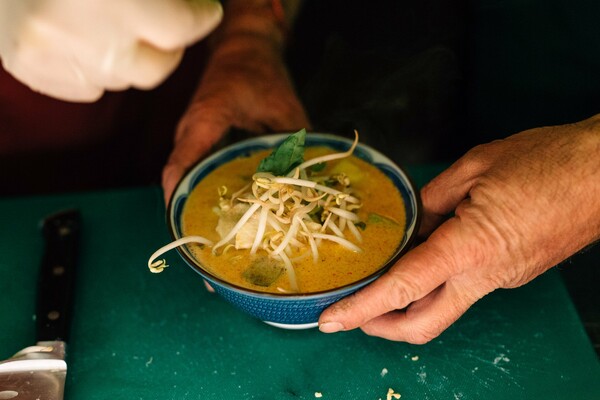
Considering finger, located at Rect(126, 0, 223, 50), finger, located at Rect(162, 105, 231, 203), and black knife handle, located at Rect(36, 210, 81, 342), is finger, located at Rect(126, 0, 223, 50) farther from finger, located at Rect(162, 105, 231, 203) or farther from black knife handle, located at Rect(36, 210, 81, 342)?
black knife handle, located at Rect(36, 210, 81, 342)

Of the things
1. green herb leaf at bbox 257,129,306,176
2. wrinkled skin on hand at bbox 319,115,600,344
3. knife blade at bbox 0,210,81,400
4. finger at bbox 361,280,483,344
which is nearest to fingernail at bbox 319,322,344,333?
wrinkled skin on hand at bbox 319,115,600,344

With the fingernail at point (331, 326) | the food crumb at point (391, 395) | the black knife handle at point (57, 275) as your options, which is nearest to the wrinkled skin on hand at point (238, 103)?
the black knife handle at point (57, 275)

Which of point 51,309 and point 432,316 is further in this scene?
point 51,309

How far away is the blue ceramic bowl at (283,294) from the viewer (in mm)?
1239

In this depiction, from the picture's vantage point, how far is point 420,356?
1.45 meters

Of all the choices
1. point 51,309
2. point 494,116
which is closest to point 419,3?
point 494,116

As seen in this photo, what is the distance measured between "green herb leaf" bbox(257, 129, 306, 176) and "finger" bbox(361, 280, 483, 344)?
386 mm

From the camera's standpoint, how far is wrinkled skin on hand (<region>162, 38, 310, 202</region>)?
6.03ft

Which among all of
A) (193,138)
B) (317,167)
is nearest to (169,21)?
(317,167)

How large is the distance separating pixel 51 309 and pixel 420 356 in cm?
85

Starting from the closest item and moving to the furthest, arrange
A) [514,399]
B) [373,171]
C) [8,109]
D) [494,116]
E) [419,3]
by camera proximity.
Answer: [514,399] < [373,171] < [494,116] < [8,109] < [419,3]

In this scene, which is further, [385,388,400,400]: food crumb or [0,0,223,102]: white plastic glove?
[385,388,400,400]: food crumb

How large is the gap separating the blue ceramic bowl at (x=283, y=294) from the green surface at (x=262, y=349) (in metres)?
0.11

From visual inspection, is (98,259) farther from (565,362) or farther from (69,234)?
(565,362)
